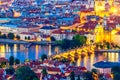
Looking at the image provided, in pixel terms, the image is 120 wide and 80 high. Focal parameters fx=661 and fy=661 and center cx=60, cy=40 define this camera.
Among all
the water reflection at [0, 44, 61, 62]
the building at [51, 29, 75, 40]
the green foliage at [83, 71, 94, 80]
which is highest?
the green foliage at [83, 71, 94, 80]

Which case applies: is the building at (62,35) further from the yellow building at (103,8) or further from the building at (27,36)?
the yellow building at (103,8)

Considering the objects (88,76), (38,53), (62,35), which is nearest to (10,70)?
(88,76)

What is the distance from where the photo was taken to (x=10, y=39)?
16.5 metres

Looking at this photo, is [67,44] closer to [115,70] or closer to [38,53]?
[38,53]

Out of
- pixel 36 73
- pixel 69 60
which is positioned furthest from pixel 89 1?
pixel 36 73

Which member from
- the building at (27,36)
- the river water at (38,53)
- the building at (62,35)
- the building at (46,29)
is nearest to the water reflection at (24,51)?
the river water at (38,53)

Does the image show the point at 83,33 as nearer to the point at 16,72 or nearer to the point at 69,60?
the point at 69,60

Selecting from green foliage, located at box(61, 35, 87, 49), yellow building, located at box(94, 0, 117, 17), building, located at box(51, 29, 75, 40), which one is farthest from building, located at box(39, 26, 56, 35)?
yellow building, located at box(94, 0, 117, 17)

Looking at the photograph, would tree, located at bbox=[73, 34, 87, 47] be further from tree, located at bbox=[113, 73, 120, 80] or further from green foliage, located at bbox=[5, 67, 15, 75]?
tree, located at bbox=[113, 73, 120, 80]

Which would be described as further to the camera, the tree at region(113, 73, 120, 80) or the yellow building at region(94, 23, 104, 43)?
the yellow building at region(94, 23, 104, 43)

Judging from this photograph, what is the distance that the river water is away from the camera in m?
13.0

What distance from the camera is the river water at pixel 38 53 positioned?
13002mm

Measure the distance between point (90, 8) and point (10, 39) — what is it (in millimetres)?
8226

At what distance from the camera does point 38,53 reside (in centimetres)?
1406
